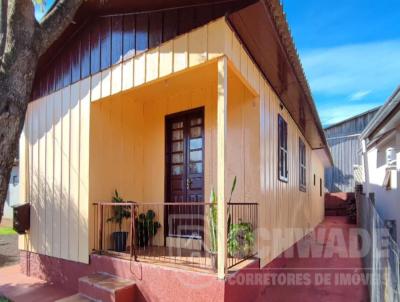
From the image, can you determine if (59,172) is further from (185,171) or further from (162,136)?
(185,171)

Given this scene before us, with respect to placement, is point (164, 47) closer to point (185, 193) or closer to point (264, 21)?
point (264, 21)

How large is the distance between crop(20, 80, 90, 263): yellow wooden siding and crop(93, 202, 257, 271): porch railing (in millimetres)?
454

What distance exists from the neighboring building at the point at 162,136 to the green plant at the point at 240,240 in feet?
0.52

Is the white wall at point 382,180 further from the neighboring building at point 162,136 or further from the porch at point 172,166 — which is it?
the porch at point 172,166

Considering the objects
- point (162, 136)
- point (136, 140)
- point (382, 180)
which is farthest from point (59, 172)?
point (382, 180)

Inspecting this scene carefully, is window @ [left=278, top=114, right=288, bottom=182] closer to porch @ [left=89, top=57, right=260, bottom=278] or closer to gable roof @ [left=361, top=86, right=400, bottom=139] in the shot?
porch @ [left=89, top=57, right=260, bottom=278]

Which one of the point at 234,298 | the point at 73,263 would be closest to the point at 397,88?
the point at 234,298

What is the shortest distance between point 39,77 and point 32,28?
3054 mm

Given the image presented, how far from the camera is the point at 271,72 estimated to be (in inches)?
212

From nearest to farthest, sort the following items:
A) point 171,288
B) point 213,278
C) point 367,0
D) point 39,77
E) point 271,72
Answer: point 213,278 < point 171,288 < point 271,72 < point 39,77 < point 367,0

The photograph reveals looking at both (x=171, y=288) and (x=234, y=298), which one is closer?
(x=234, y=298)

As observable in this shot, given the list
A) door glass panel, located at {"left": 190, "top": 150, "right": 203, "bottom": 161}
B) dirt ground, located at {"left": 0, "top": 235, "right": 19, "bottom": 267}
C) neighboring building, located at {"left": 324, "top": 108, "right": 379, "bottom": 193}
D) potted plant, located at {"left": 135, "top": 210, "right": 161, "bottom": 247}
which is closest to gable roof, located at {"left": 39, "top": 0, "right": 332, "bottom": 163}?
door glass panel, located at {"left": 190, "top": 150, "right": 203, "bottom": 161}

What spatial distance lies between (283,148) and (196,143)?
1947 millimetres

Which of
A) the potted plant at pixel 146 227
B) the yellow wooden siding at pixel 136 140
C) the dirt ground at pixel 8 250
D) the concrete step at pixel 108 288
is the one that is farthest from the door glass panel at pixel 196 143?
the dirt ground at pixel 8 250
